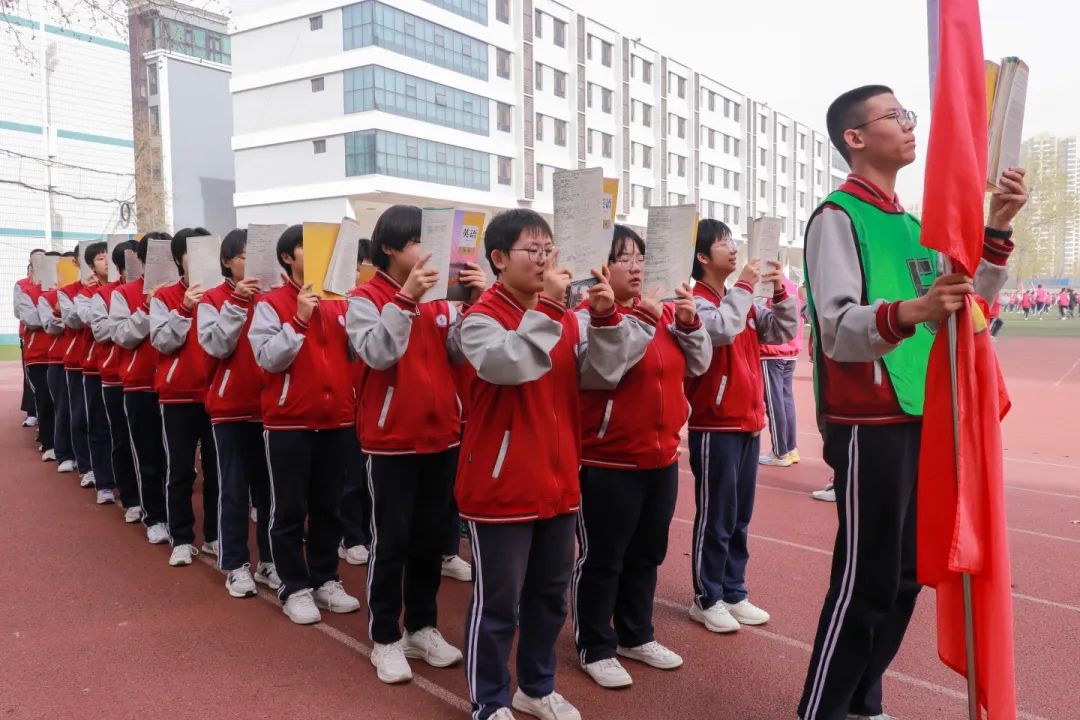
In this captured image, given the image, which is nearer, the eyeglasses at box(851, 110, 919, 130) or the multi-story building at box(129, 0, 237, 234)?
the eyeglasses at box(851, 110, 919, 130)

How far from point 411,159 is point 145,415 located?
32768 mm

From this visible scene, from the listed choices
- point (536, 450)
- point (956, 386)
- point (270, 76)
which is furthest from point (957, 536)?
point (270, 76)

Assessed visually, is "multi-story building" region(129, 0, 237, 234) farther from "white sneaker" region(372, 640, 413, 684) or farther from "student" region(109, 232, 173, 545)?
"white sneaker" region(372, 640, 413, 684)

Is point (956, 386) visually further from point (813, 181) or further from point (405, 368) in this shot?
point (813, 181)

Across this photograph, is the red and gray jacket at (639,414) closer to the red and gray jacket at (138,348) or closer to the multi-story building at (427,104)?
the red and gray jacket at (138,348)

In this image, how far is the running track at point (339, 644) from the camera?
369 cm

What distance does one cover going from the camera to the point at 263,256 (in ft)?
15.5

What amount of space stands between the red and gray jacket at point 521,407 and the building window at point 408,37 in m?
35.9

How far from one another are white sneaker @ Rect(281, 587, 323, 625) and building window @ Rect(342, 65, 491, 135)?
34006mm

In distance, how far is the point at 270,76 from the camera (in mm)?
39875

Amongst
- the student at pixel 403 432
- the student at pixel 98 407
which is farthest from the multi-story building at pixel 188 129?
the student at pixel 403 432

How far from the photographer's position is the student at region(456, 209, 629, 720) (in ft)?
10.6

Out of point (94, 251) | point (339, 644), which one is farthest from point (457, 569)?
A: point (94, 251)

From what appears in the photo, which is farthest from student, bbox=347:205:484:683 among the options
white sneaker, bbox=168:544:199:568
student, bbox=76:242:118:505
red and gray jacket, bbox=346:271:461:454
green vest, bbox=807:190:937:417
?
student, bbox=76:242:118:505
